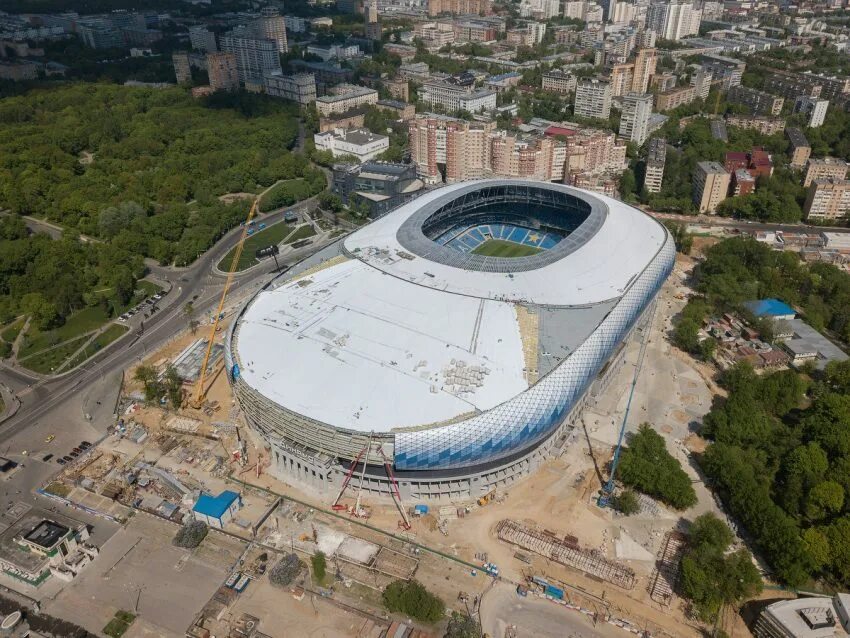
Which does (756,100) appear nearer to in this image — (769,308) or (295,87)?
(769,308)

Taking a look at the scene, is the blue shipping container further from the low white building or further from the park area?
the low white building

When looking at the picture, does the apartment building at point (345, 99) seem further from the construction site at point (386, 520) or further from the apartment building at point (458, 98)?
the construction site at point (386, 520)

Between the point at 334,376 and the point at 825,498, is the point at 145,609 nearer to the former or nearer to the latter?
the point at 334,376

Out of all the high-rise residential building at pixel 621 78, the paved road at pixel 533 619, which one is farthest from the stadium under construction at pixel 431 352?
the high-rise residential building at pixel 621 78

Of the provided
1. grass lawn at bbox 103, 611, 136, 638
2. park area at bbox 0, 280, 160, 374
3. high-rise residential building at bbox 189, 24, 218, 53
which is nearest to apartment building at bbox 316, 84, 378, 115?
high-rise residential building at bbox 189, 24, 218, 53

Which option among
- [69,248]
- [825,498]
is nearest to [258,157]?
[69,248]

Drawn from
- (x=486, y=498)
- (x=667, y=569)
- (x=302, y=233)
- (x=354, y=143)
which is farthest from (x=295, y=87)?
(x=667, y=569)

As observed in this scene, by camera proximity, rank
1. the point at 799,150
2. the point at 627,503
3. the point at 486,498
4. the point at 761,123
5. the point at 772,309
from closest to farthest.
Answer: the point at 627,503, the point at 486,498, the point at 772,309, the point at 799,150, the point at 761,123
